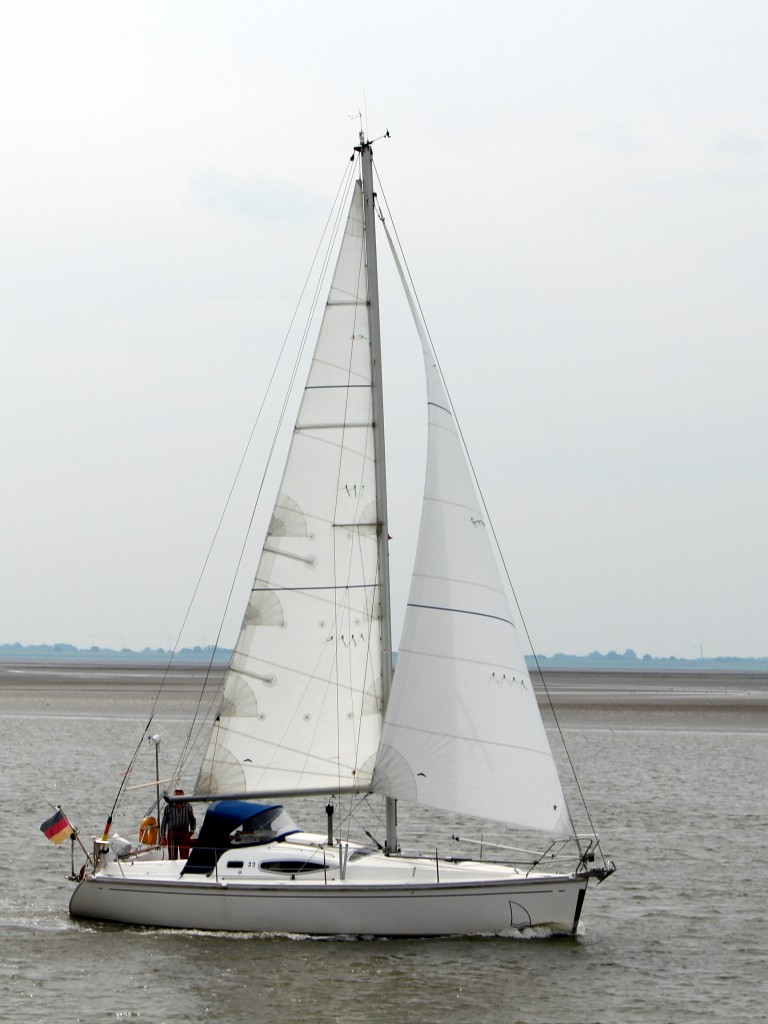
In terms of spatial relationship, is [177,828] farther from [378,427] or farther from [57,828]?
[378,427]

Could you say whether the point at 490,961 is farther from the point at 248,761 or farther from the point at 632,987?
the point at 248,761

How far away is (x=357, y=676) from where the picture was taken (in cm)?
2578

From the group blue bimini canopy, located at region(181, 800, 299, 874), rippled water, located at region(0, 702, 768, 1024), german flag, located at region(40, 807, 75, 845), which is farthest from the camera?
german flag, located at region(40, 807, 75, 845)

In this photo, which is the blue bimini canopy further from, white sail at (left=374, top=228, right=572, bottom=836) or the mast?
white sail at (left=374, top=228, right=572, bottom=836)

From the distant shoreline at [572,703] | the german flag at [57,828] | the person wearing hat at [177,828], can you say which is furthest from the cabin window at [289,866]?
the distant shoreline at [572,703]

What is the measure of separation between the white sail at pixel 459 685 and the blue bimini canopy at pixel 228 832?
2.26 m

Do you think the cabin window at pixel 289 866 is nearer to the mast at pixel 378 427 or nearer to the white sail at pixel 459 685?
the mast at pixel 378 427

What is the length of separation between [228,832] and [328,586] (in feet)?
14.5

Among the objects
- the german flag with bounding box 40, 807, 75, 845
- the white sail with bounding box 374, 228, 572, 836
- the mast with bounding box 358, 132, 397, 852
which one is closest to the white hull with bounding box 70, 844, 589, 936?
the white sail with bounding box 374, 228, 572, 836

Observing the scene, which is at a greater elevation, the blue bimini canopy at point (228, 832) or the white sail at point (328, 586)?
the white sail at point (328, 586)

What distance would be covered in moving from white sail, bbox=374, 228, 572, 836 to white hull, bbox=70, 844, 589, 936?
107 cm

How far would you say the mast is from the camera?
1009 inches

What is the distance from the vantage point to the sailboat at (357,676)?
25094 mm

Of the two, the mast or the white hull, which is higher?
the mast
